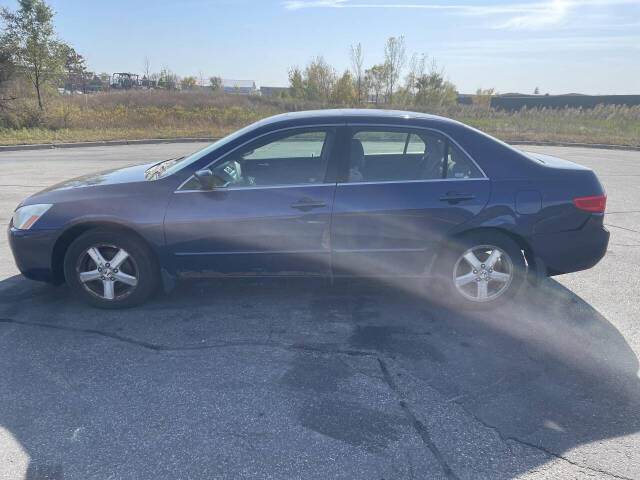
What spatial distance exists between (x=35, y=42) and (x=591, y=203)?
26557 millimetres

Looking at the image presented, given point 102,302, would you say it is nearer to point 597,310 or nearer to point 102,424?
point 102,424

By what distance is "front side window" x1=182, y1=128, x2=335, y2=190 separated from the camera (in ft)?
13.1

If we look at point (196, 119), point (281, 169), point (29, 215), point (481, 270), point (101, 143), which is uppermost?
point (281, 169)

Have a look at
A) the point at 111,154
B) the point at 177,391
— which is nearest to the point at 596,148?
the point at 111,154

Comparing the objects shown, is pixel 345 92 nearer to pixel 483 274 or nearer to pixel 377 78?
pixel 377 78

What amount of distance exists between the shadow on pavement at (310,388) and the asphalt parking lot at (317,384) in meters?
0.01

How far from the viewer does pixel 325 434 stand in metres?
2.63

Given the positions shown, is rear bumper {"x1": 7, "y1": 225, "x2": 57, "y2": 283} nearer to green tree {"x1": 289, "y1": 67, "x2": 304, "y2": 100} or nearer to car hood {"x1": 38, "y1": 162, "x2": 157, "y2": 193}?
car hood {"x1": 38, "y1": 162, "x2": 157, "y2": 193}

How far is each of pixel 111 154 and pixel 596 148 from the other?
19091mm

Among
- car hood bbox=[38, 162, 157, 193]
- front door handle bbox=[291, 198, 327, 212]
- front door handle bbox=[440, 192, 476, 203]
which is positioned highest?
car hood bbox=[38, 162, 157, 193]

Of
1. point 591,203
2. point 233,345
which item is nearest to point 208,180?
point 233,345

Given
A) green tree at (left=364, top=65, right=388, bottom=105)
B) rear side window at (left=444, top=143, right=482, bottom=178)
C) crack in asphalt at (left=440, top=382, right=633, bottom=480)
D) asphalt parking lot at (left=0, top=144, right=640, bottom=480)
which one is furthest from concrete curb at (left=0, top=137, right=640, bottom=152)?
green tree at (left=364, top=65, right=388, bottom=105)

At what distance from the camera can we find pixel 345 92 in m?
42.0

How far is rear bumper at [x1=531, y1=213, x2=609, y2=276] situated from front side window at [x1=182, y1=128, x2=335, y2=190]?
6.27 ft
